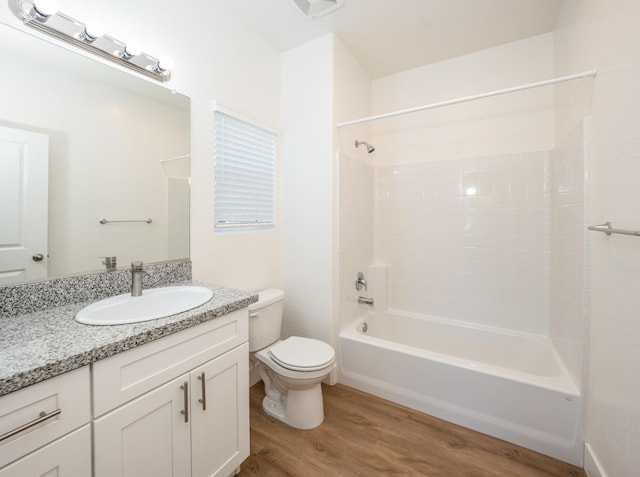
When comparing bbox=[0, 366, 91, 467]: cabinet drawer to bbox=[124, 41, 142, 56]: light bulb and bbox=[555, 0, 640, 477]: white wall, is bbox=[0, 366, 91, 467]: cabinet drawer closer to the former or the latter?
bbox=[124, 41, 142, 56]: light bulb

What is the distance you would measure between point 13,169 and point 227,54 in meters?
1.37

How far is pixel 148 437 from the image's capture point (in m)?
0.95

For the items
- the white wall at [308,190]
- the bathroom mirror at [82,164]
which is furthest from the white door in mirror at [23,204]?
the white wall at [308,190]

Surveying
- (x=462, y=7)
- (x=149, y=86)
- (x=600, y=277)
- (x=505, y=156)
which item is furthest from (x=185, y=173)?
(x=505, y=156)

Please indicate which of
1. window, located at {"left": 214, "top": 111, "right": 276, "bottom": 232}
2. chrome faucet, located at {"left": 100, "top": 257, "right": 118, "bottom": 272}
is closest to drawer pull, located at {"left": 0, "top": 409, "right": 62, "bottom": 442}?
chrome faucet, located at {"left": 100, "top": 257, "right": 118, "bottom": 272}

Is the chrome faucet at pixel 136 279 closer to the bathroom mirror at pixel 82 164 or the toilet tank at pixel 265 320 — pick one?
the bathroom mirror at pixel 82 164

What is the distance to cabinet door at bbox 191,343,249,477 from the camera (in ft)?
3.62

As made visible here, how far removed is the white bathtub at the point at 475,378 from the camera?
4.75ft

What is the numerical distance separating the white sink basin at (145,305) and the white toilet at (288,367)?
0.44m

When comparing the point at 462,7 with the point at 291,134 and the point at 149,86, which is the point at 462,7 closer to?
the point at 291,134

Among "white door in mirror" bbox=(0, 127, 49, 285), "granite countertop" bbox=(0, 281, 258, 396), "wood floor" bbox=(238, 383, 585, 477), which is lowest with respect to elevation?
"wood floor" bbox=(238, 383, 585, 477)

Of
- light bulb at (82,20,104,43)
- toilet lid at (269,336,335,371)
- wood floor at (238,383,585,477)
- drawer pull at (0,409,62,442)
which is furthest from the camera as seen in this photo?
toilet lid at (269,336,335,371)

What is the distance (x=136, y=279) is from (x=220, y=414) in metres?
0.71

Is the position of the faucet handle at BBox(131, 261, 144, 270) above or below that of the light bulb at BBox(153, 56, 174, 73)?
below
